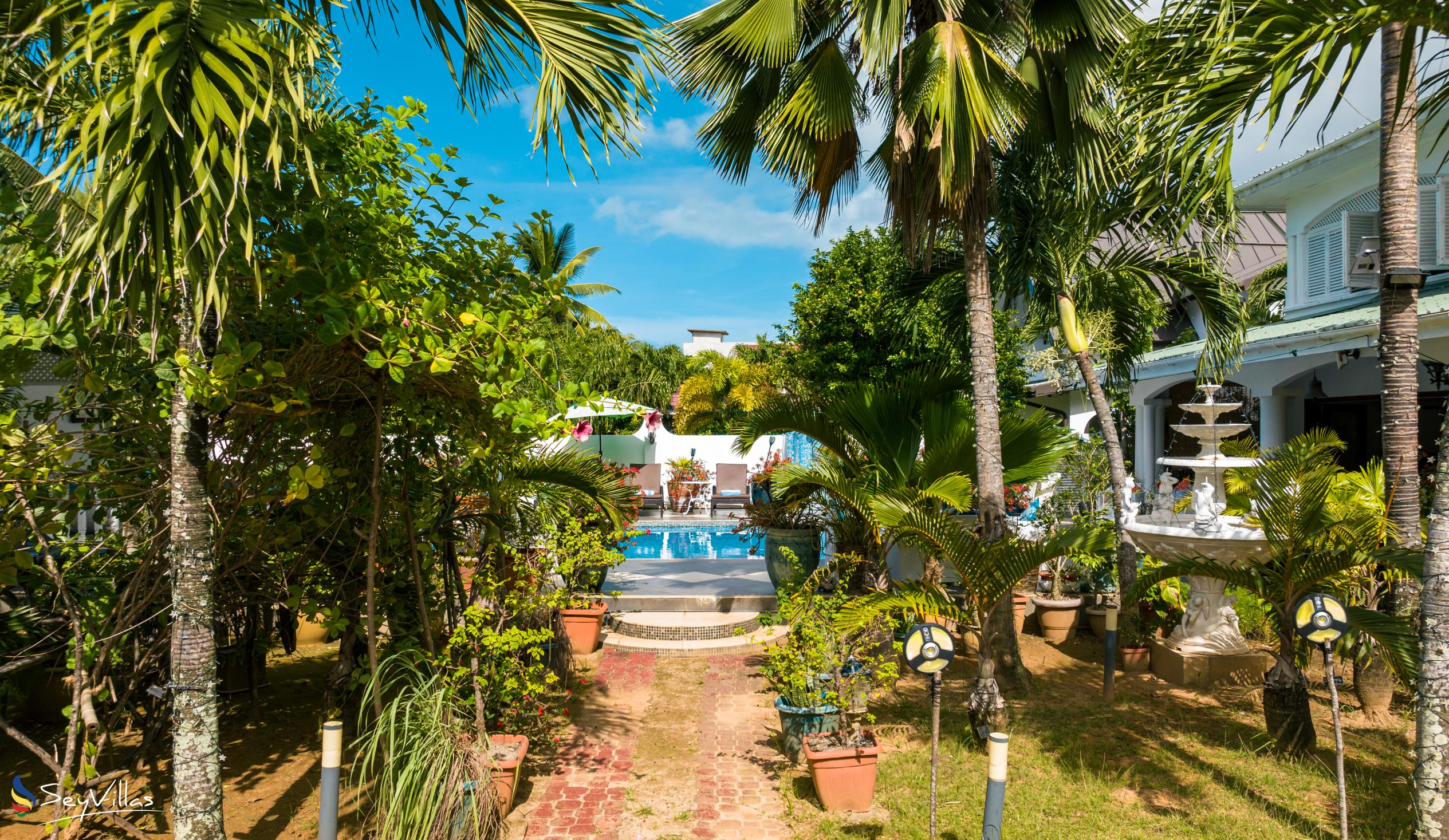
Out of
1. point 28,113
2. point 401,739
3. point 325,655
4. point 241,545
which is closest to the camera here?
point 28,113

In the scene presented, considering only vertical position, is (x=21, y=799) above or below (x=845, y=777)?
above

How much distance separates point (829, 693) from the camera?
4828 mm

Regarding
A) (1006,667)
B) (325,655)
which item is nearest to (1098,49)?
(1006,667)

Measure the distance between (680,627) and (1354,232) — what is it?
11.8 m

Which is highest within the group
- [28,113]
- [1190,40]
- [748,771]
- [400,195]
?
[1190,40]

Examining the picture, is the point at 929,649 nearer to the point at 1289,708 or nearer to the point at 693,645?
the point at 1289,708

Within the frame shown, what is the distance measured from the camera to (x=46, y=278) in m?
2.89

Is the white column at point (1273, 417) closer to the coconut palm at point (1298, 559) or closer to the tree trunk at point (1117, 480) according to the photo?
the tree trunk at point (1117, 480)

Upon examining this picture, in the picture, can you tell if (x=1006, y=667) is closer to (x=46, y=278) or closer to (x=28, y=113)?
(x=46, y=278)

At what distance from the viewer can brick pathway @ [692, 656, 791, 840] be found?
434 centimetres

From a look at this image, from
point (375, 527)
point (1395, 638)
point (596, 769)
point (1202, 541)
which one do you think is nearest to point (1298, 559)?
point (1395, 638)

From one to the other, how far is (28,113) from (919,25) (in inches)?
231

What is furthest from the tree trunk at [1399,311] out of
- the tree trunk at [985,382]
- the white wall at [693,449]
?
the white wall at [693,449]

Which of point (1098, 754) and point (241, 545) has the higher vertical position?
point (241, 545)
